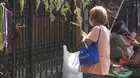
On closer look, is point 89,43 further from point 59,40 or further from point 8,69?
point 59,40

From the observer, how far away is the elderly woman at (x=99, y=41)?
5.08 metres

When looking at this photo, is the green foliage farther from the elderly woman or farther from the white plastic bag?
the elderly woman

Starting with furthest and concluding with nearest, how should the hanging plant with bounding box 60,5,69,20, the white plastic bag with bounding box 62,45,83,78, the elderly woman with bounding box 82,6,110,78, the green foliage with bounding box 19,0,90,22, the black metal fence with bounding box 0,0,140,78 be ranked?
the hanging plant with bounding box 60,5,69,20 < the white plastic bag with bounding box 62,45,83,78 < the green foliage with bounding box 19,0,90,22 < the black metal fence with bounding box 0,0,140,78 < the elderly woman with bounding box 82,6,110,78

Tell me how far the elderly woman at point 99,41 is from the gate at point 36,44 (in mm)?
1140

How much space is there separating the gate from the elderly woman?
44.9 inches

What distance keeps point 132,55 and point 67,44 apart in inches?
62.1

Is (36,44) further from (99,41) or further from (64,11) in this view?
(99,41)

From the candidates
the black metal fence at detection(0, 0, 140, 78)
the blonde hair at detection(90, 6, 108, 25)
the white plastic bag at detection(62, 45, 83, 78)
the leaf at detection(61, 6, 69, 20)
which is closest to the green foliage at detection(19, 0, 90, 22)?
the leaf at detection(61, 6, 69, 20)

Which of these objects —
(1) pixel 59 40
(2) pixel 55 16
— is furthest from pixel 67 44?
(2) pixel 55 16

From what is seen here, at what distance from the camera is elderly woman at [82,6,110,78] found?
200 inches

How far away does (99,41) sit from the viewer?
5.10 meters

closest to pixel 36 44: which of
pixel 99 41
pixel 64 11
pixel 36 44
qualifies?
pixel 36 44

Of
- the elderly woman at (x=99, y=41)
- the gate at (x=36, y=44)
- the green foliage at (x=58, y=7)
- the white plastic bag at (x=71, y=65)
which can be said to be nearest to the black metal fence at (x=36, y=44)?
the gate at (x=36, y=44)

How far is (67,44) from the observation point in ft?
23.9
